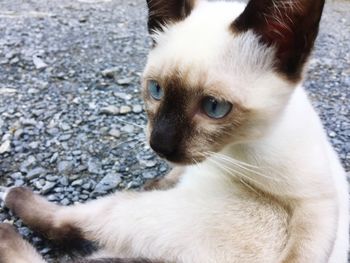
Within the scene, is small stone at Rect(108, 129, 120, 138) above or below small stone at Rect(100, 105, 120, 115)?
above

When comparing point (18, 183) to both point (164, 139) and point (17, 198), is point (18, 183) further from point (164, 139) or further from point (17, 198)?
point (164, 139)

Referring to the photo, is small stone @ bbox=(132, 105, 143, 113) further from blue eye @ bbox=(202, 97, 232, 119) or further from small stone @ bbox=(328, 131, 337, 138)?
blue eye @ bbox=(202, 97, 232, 119)

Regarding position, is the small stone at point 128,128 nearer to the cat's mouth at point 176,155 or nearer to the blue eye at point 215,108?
the cat's mouth at point 176,155

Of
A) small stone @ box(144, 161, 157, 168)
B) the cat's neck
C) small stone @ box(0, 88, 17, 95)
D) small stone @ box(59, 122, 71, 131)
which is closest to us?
the cat's neck

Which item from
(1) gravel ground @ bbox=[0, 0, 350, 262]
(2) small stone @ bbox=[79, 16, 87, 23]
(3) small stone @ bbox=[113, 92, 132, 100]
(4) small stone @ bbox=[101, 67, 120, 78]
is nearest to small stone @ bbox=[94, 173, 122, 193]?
(1) gravel ground @ bbox=[0, 0, 350, 262]

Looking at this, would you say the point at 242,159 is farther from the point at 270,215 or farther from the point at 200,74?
the point at 200,74

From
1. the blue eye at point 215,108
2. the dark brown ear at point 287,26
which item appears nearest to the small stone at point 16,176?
the blue eye at point 215,108

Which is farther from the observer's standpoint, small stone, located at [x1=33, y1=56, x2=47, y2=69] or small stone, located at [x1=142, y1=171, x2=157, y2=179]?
small stone, located at [x1=33, y1=56, x2=47, y2=69]

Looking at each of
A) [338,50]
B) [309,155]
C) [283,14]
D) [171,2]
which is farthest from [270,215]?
[338,50]
